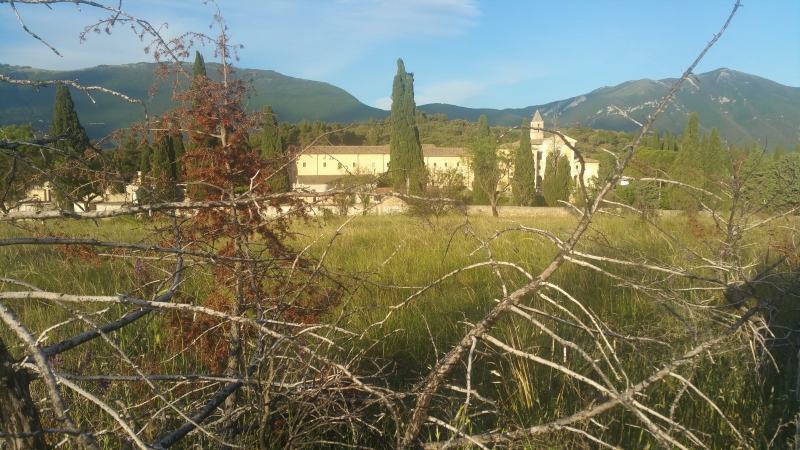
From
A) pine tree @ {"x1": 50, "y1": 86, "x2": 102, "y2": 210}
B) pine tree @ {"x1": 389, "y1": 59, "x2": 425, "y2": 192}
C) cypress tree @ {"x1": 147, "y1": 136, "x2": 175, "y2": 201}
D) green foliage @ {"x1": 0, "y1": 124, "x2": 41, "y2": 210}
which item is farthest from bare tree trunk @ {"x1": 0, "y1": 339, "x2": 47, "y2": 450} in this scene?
pine tree @ {"x1": 389, "y1": 59, "x2": 425, "y2": 192}

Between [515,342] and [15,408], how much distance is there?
289 centimetres

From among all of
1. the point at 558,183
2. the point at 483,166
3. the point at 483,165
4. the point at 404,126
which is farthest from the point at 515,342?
the point at 558,183

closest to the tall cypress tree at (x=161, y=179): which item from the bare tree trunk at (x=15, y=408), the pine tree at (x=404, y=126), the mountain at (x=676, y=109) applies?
the bare tree trunk at (x=15, y=408)

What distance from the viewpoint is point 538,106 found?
5637mm

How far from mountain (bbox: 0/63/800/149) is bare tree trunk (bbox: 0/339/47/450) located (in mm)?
827

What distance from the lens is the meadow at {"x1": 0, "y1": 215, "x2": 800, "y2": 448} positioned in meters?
2.22

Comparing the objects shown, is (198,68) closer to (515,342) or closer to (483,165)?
(515,342)

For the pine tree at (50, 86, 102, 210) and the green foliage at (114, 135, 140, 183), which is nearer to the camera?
the pine tree at (50, 86, 102, 210)

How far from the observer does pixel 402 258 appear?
6484mm

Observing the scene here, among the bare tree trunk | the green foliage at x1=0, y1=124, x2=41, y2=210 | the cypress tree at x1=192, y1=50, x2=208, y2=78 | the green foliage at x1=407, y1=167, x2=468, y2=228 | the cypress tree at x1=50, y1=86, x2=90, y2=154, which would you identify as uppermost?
the cypress tree at x1=192, y1=50, x2=208, y2=78

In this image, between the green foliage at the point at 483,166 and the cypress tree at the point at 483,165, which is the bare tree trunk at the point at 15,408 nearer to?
the green foliage at the point at 483,166

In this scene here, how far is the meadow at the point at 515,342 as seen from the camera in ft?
7.27

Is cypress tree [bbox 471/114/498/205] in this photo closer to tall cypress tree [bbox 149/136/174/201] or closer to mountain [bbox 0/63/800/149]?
mountain [bbox 0/63/800/149]

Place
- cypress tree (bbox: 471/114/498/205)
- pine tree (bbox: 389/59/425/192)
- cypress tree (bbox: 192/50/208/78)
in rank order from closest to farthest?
cypress tree (bbox: 192/50/208/78), cypress tree (bbox: 471/114/498/205), pine tree (bbox: 389/59/425/192)
